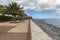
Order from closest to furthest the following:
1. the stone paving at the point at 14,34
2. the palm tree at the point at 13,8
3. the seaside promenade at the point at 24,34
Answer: the seaside promenade at the point at 24,34 → the stone paving at the point at 14,34 → the palm tree at the point at 13,8

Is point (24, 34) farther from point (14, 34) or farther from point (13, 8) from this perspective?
point (13, 8)

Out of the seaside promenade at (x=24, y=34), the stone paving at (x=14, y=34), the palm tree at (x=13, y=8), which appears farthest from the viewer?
the palm tree at (x=13, y=8)

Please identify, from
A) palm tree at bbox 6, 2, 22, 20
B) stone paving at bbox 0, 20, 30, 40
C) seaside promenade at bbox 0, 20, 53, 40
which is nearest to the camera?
seaside promenade at bbox 0, 20, 53, 40

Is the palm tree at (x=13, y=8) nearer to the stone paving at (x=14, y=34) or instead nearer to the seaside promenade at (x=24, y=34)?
the stone paving at (x=14, y=34)

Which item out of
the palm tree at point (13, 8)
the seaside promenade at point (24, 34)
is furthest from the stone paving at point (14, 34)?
the palm tree at point (13, 8)

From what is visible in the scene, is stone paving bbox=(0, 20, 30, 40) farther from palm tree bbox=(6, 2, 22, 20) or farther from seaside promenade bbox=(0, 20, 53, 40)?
palm tree bbox=(6, 2, 22, 20)

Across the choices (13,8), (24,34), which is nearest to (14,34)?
(24,34)

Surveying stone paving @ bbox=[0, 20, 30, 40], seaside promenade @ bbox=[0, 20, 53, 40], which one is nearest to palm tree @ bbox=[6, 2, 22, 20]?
stone paving @ bbox=[0, 20, 30, 40]

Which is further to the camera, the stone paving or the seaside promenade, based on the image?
the stone paving

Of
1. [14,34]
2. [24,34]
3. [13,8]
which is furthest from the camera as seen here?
[13,8]

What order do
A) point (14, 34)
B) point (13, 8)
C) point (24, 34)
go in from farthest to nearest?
point (13, 8)
point (14, 34)
point (24, 34)

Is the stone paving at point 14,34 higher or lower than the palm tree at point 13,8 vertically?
lower

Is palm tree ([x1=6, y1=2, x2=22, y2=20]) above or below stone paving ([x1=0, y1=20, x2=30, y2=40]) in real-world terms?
above

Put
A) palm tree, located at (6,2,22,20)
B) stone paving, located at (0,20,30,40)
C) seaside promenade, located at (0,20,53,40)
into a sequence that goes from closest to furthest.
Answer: seaside promenade, located at (0,20,53,40) < stone paving, located at (0,20,30,40) < palm tree, located at (6,2,22,20)
